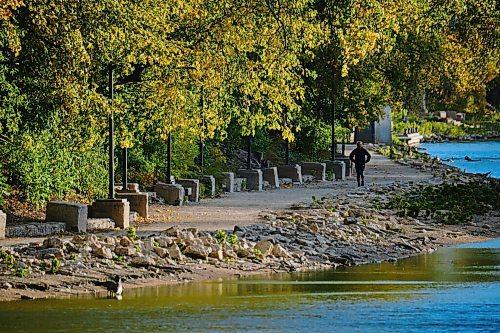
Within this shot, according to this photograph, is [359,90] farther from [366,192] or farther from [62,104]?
[62,104]

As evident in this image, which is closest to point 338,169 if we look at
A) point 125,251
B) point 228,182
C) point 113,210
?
point 228,182

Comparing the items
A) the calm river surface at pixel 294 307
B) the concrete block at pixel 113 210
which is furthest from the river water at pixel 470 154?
the calm river surface at pixel 294 307

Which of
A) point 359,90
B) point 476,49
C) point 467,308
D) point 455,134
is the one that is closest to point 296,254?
point 467,308

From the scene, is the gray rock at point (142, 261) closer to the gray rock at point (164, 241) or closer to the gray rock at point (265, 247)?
the gray rock at point (164, 241)

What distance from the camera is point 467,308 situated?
18625mm

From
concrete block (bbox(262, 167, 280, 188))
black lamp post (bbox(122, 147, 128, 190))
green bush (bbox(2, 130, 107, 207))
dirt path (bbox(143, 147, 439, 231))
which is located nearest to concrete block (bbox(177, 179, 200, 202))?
dirt path (bbox(143, 147, 439, 231))

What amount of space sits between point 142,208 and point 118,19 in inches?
252

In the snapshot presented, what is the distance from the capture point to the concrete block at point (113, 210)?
25516 millimetres

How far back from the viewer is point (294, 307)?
1866 centimetres

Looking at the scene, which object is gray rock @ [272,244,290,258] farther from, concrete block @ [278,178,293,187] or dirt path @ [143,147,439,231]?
concrete block @ [278,178,293,187]

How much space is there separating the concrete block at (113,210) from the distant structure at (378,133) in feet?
164

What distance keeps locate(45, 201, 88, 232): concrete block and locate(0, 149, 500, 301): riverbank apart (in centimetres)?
60

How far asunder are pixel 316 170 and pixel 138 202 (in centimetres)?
1798

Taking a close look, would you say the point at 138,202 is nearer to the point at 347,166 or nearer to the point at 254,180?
the point at 254,180
